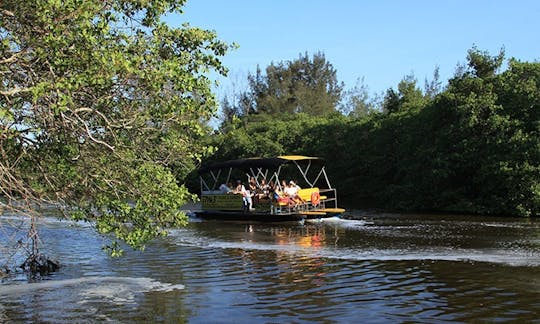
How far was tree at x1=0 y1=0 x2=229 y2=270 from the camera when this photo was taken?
8219 mm

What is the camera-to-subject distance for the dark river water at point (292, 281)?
33.0 feet

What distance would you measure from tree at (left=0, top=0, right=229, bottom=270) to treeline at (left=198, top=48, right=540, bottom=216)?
47.9 feet

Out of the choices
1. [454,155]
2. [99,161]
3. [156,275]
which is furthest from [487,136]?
[99,161]

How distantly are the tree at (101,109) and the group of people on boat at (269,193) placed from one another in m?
16.3

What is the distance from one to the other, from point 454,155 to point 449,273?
65.6 feet

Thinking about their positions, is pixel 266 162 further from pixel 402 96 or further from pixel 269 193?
pixel 402 96

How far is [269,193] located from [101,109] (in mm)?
19153

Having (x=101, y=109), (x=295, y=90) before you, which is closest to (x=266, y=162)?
(x=101, y=109)

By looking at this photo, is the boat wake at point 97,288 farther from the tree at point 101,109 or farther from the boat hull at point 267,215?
the boat hull at point 267,215

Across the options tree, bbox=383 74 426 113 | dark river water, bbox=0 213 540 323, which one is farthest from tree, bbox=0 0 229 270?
tree, bbox=383 74 426 113

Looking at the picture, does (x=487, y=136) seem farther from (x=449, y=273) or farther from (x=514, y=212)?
(x=449, y=273)

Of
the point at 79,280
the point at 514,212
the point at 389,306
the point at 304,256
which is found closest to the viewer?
the point at 389,306

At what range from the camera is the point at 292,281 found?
12.8 meters

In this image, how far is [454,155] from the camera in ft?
106
